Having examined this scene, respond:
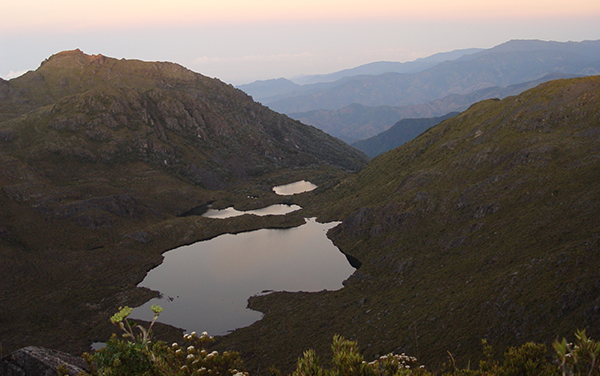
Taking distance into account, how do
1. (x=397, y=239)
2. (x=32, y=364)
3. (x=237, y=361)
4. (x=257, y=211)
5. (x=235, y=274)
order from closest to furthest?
(x=32, y=364) → (x=237, y=361) → (x=397, y=239) → (x=235, y=274) → (x=257, y=211)

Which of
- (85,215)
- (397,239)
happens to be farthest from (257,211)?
(397,239)

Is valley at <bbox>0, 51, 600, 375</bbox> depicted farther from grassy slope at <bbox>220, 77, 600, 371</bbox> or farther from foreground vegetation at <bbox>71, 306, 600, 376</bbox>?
foreground vegetation at <bbox>71, 306, 600, 376</bbox>

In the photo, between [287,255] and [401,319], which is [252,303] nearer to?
[287,255]

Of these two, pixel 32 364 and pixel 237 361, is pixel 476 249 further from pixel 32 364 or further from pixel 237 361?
pixel 32 364

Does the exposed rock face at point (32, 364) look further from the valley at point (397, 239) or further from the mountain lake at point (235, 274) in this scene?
the mountain lake at point (235, 274)

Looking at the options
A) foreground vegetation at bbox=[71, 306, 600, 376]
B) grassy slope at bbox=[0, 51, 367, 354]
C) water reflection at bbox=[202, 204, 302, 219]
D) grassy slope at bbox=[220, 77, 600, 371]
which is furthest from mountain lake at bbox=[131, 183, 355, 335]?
foreground vegetation at bbox=[71, 306, 600, 376]

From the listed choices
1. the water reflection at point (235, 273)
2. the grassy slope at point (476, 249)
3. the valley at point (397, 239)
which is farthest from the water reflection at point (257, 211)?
the grassy slope at point (476, 249)

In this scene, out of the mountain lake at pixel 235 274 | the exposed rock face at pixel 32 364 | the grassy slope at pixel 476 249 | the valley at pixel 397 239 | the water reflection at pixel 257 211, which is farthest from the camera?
the water reflection at pixel 257 211
